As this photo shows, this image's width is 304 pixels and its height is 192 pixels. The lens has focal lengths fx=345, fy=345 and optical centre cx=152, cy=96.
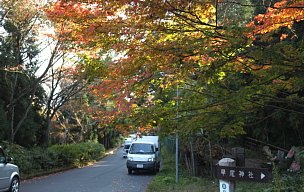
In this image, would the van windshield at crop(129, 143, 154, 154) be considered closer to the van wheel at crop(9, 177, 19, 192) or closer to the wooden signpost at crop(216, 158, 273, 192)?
the van wheel at crop(9, 177, 19, 192)

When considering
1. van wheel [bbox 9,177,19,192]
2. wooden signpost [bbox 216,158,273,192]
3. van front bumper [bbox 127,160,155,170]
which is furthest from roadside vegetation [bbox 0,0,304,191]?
van front bumper [bbox 127,160,155,170]

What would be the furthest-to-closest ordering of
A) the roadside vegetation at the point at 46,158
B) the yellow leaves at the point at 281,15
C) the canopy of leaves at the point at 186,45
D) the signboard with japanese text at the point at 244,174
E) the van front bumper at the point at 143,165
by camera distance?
the van front bumper at the point at 143,165 < the roadside vegetation at the point at 46,158 < the canopy of leaves at the point at 186,45 < the yellow leaves at the point at 281,15 < the signboard with japanese text at the point at 244,174

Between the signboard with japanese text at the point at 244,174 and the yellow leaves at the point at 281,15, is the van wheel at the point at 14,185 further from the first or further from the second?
the yellow leaves at the point at 281,15

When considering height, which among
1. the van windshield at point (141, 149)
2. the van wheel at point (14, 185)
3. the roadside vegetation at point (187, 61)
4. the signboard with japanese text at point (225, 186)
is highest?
the roadside vegetation at point (187, 61)

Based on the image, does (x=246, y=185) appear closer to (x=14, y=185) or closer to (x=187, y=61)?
(x=187, y=61)

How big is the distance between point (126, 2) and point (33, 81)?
753 inches

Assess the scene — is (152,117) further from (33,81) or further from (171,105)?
(33,81)

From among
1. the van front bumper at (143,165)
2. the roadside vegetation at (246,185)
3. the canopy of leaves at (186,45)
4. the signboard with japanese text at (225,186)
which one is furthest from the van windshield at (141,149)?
the signboard with japanese text at (225,186)

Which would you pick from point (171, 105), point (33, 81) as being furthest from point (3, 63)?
point (171, 105)

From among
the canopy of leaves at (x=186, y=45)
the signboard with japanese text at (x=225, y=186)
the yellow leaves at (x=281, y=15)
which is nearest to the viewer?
the yellow leaves at (x=281, y=15)

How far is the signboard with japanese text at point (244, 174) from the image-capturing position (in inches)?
204

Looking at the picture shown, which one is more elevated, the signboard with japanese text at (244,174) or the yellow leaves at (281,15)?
the yellow leaves at (281,15)

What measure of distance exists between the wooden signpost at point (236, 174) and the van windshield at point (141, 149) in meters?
15.5

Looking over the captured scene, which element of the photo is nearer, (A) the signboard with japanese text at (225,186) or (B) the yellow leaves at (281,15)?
(B) the yellow leaves at (281,15)
